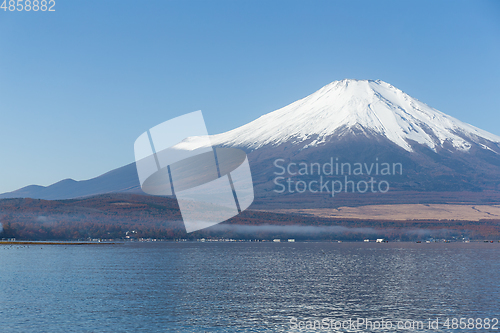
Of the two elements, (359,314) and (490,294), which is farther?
(490,294)

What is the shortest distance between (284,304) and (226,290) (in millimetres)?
13737

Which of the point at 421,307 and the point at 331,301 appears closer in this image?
the point at 421,307

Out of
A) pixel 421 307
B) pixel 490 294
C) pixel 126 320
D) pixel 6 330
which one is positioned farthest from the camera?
pixel 490 294

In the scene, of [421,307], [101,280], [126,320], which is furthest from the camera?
[101,280]

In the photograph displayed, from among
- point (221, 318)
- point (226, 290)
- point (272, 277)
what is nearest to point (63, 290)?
point (226, 290)

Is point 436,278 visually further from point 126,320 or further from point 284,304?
point 126,320

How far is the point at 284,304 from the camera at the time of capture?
2295 inches

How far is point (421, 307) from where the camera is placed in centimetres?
5691

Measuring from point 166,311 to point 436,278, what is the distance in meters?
55.2

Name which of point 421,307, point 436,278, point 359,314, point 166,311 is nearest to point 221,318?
point 166,311

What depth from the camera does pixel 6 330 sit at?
43438 mm

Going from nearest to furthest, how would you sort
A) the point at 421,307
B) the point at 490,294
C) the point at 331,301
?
the point at 421,307 → the point at 331,301 → the point at 490,294

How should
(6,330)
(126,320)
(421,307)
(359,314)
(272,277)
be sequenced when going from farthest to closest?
(272,277)
(421,307)
(359,314)
(126,320)
(6,330)

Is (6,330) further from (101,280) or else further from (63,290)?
(101,280)
